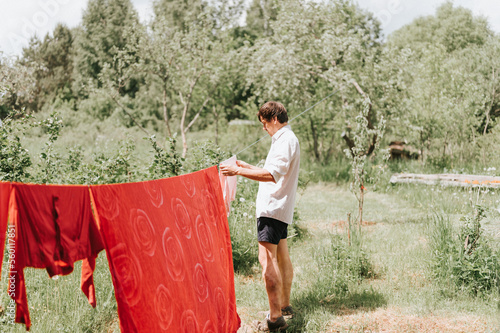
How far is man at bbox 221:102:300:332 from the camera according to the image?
3.45m

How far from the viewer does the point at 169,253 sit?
2.73m

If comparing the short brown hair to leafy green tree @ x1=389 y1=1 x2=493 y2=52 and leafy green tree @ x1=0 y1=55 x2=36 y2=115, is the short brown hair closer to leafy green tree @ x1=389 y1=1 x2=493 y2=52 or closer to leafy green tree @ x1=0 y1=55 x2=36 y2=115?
leafy green tree @ x1=0 y1=55 x2=36 y2=115

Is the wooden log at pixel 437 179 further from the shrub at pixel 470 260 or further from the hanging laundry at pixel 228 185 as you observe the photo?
the hanging laundry at pixel 228 185

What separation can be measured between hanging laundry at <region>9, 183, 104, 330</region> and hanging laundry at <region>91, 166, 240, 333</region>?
9 cm

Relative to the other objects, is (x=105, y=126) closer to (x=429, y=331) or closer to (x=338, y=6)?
(x=338, y=6)

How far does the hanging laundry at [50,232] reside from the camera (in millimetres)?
1900

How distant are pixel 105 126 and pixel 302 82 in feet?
47.4

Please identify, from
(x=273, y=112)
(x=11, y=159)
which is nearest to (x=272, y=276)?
(x=273, y=112)

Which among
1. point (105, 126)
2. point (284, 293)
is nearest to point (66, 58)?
point (105, 126)

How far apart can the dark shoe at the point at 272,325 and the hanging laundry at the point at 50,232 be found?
6.25 feet

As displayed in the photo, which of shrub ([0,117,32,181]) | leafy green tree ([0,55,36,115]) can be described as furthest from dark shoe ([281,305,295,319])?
leafy green tree ([0,55,36,115])

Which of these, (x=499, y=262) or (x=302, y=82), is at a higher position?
(x=302, y=82)

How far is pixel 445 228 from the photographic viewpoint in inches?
185

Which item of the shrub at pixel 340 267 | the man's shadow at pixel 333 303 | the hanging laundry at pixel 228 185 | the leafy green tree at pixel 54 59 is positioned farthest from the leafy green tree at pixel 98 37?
the man's shadow at pixel 333 303
